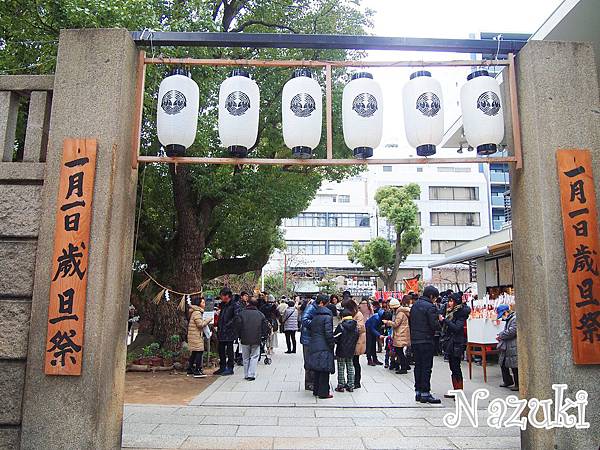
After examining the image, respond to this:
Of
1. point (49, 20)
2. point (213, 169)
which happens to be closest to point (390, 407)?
point (213, 169)

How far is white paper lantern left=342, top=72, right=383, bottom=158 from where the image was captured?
17.8 ft

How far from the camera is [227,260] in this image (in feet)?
56.9

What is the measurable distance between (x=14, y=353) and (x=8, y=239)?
1.20 meters

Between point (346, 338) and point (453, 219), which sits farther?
point (453, 219)

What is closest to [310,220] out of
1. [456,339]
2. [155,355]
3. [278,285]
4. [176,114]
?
[278,285]

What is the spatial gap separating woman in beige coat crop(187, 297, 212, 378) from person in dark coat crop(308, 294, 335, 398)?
3.44m

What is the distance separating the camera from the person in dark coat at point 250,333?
10484mm

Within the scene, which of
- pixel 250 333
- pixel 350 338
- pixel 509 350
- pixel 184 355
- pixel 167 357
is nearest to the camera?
pixel 509 350

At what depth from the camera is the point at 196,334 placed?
1106 cm

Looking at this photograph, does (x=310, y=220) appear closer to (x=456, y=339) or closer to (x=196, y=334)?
(x=196, y=334)

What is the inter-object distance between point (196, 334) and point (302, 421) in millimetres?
4891

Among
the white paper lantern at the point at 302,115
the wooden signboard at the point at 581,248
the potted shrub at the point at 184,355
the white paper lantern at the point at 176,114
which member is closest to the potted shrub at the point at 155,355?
the potted shrub at the point at 184,355

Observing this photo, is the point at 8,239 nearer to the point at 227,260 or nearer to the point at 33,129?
the point at 33,129

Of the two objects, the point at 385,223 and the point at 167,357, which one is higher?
the point at 385,223
